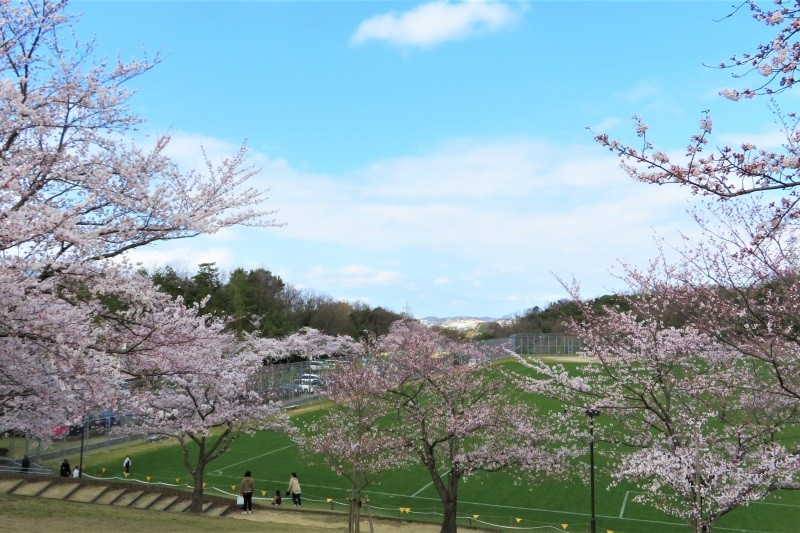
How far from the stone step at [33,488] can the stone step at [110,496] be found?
6.29 feet

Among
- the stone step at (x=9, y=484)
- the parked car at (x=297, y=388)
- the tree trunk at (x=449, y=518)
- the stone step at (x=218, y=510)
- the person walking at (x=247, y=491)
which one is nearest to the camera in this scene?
the tree trunk at (x=449, y=518)

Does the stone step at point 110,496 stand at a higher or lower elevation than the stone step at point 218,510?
higher

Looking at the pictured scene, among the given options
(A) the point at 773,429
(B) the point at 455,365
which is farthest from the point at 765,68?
(B) the point at 455,365

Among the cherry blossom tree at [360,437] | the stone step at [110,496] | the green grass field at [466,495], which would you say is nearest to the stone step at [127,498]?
the stone step at [110,496]

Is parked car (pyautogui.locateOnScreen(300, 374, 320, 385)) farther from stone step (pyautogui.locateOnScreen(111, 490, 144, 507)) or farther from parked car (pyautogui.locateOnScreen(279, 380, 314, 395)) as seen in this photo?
stone step (pyautogui.locateOnScreen(111, 490, 144, 507))

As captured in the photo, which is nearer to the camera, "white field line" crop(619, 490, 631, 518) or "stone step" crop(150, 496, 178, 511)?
"stone step" crop(150, 496, 178, 511)

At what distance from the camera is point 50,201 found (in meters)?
9.01

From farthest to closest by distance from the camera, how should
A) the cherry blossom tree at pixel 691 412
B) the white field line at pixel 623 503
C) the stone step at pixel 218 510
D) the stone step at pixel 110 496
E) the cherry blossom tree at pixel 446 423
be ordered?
the white field line at pixel 623 503 < the stone step at pixel 218 510 < the stone step at pixel 110 496 < the cherry blossom tree at pixel 446 423 < the cherry blossom tree at pixel 691 412

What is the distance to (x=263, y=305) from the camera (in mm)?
69062

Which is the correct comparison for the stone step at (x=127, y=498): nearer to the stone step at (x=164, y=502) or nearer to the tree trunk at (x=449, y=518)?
the stone step at (x=164, y=502)

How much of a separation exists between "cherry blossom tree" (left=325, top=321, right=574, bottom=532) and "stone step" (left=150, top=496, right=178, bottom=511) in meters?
6.51

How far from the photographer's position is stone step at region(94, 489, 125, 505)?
22.8m

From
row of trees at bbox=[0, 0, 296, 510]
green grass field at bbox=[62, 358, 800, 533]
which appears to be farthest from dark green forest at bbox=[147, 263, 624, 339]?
row of trees at bbox=[0, 0, 296, 510]

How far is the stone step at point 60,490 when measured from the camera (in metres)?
22.3
